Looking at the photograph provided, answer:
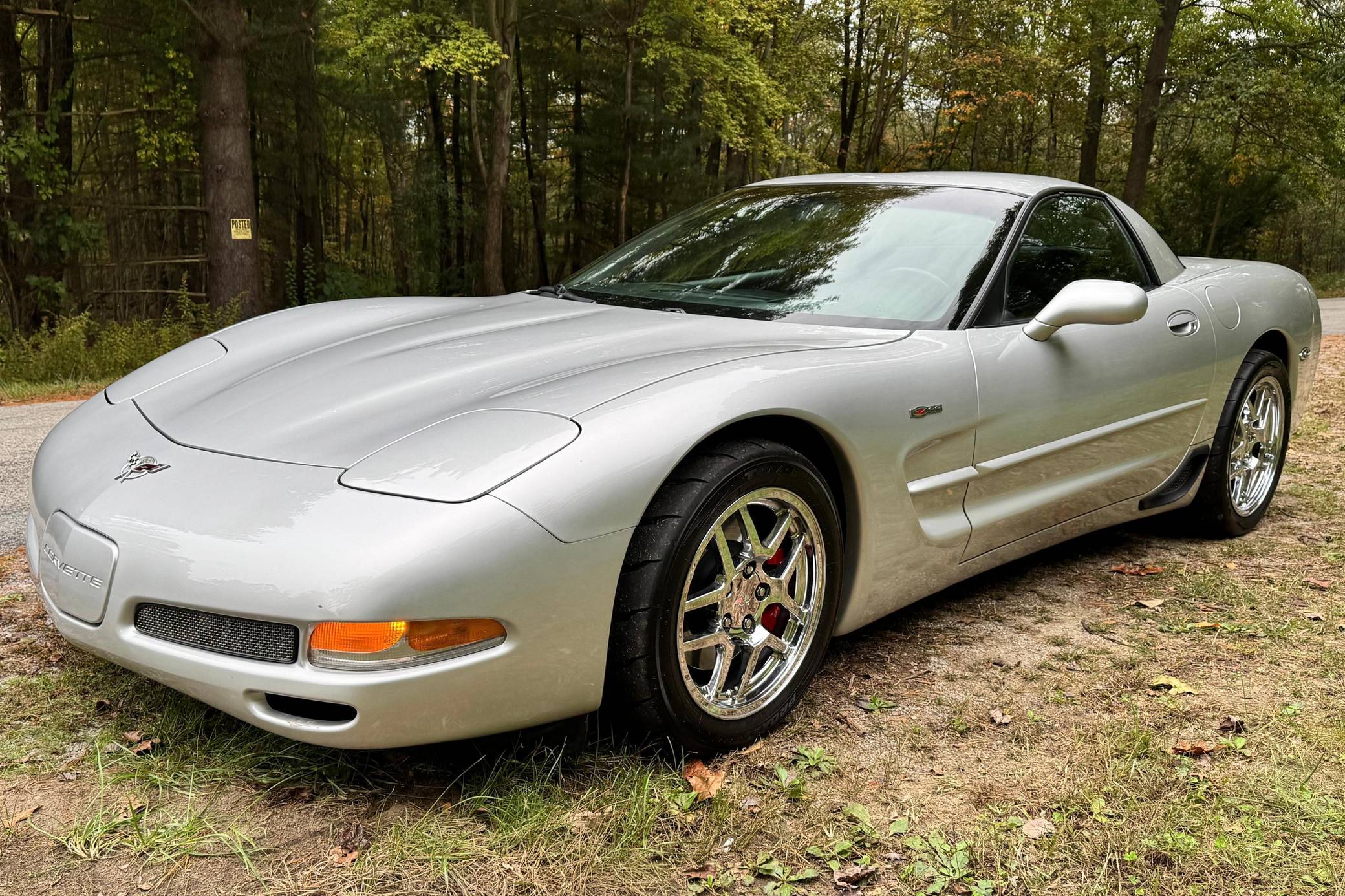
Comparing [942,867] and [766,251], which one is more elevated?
[766,251]

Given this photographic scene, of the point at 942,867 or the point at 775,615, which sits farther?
the point at 775,615

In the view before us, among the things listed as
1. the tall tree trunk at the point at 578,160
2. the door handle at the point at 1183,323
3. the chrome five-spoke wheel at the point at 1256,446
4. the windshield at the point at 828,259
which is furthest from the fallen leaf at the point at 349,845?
the tall tree trunk at the point at 578,160

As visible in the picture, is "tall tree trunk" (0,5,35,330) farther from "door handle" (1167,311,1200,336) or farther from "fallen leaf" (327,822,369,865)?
"door handle" (1167,311,1200,336)

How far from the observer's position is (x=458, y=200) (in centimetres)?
2269

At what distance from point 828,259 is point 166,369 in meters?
1.91

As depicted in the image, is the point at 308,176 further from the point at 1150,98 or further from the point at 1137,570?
the point at 1137,570

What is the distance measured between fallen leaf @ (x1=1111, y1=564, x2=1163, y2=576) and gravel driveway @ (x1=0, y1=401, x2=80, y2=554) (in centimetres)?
390

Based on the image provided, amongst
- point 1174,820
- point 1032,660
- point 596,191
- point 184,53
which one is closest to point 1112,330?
point 1032,660

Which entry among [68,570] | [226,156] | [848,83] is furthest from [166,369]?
[848,83]

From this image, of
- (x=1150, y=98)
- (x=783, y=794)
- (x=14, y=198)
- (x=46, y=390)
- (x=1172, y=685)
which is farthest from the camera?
(x=1150, y=98)

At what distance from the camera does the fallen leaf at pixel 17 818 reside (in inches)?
76.4

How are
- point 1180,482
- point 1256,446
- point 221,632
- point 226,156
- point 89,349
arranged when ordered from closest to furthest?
point 221,632 → point 1180,482 → point 1256,446 → point 89,349 → point 226,156

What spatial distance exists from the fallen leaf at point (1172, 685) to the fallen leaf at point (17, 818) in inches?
103

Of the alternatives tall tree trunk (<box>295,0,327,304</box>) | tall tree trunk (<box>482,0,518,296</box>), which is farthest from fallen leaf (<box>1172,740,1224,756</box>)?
tall tree trunk (<box>295,0,327,304</box>)
